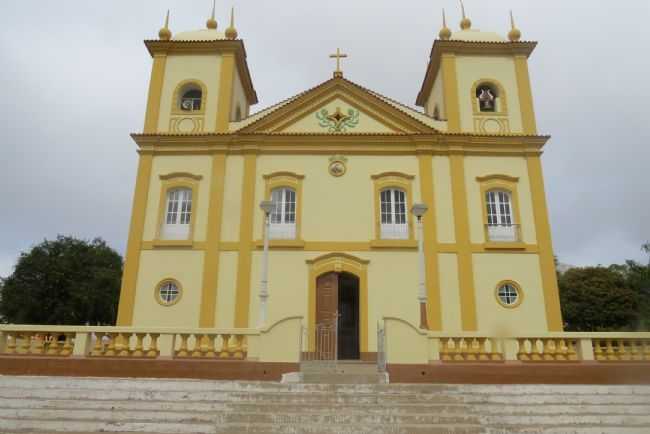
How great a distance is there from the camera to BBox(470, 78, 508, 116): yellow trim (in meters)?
17.4

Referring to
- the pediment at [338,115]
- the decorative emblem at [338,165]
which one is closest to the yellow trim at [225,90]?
the pediment at [338,115]

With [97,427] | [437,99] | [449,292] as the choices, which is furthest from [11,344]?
[437,99]

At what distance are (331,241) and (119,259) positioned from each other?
78.3ft

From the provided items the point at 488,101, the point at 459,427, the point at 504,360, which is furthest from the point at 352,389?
the point at 488,101

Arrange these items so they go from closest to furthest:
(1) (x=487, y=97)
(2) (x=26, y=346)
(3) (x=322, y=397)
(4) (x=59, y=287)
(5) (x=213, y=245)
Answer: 1. (3) (x=322, y=397)
2. (2) (x=26, y=346)
3. (5) (x=213, y=245)
4. (1) (x=487, y=97)
5. (4) (x=59, y=287)

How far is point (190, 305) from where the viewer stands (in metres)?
15.1

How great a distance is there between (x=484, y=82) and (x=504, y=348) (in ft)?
35.2

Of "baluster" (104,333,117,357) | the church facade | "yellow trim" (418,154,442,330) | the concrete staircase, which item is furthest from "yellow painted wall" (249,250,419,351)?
the concrete staircase

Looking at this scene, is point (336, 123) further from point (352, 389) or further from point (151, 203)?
point (352, 389)

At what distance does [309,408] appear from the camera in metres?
8.02

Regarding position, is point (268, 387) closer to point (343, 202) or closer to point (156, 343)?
point (156, 343)

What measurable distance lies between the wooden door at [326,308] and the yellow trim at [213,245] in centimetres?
308

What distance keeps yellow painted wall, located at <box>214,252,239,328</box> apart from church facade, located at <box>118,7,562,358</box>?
41 millimetres

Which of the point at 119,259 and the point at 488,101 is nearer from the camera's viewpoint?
the point at 488,101
